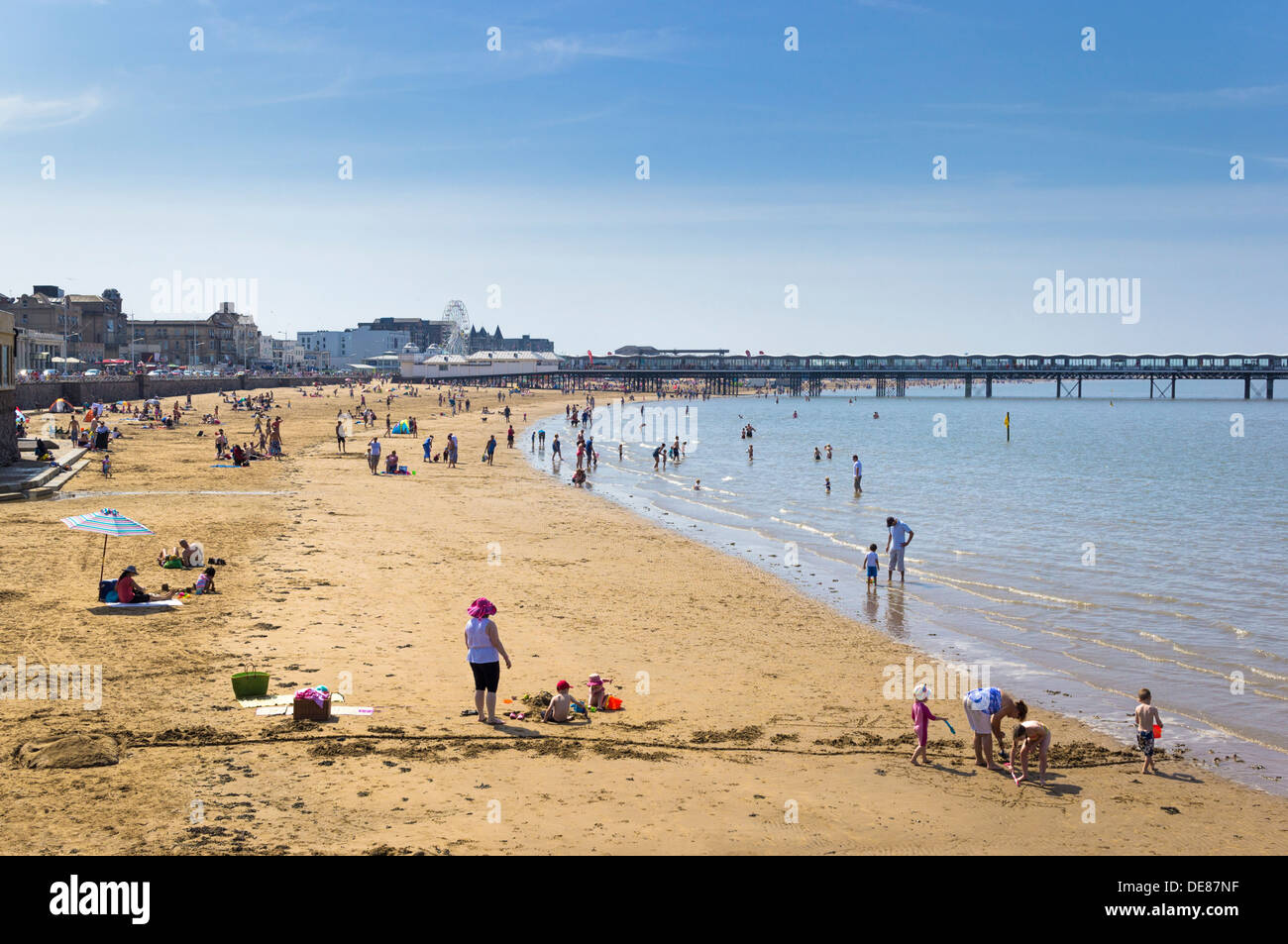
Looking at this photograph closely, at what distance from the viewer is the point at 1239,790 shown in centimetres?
1057

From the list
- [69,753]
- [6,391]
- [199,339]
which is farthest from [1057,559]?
[199,339]

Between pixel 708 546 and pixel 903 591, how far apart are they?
22.1 feet

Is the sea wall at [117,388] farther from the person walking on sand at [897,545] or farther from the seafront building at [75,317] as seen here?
the person walking on sand at [897,545]

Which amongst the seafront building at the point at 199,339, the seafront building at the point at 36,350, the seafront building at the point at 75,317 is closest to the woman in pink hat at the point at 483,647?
the seafront building at the point at 36,350

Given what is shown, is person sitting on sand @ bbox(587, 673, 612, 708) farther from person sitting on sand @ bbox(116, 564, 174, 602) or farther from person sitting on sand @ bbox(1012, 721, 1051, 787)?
person sitting on sand @ bbox(116, 564, 174, 602)

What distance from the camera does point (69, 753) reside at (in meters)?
9.19

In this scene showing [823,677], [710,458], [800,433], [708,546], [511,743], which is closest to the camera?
[511,743]

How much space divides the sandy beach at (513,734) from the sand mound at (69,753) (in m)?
0.22

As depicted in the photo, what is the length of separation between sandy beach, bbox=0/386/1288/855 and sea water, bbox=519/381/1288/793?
1649mm

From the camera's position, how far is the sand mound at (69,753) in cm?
899

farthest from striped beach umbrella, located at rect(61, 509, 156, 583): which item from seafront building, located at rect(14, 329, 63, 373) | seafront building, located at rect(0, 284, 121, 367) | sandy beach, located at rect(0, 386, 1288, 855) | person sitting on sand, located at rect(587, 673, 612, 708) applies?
seafront building, located at rect(0, 284, 121, 367)

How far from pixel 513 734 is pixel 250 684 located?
10.4 ft

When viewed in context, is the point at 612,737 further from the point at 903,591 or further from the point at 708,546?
the point at 708,546
